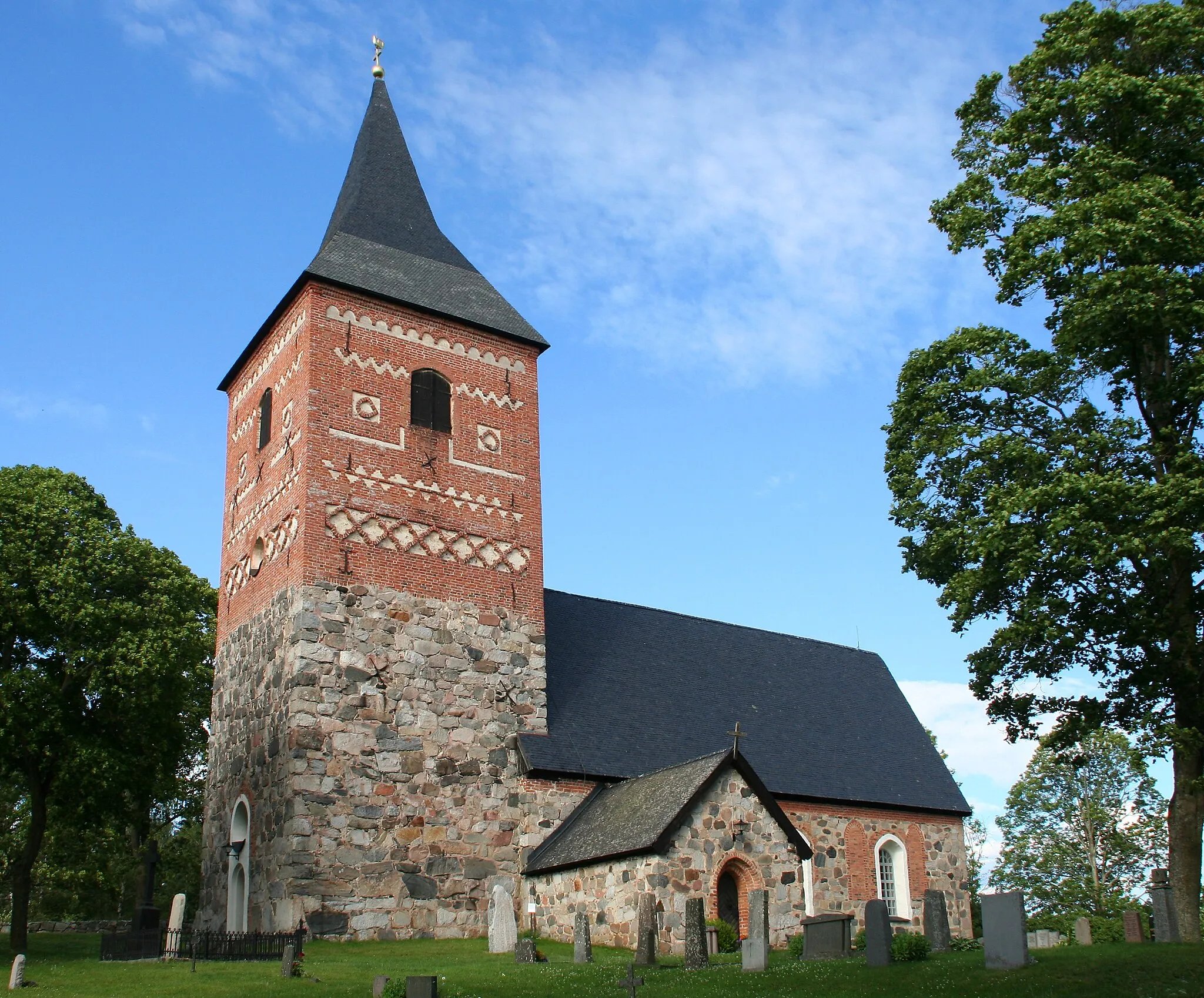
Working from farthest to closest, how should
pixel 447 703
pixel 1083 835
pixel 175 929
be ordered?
1. pixel 1083 835
2. pixel 447 703
3. pixel 175 929

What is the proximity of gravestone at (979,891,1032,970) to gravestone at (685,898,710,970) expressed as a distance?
4.10 meters

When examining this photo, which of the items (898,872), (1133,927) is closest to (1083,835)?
(898,872)

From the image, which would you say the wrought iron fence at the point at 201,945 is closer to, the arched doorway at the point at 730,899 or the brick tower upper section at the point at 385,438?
the brick tower upper section at the point at 385,438

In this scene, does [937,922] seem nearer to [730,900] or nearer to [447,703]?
[730,900]

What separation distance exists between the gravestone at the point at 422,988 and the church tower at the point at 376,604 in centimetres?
729

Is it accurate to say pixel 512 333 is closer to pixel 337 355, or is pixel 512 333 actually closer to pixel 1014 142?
pixel 337 355

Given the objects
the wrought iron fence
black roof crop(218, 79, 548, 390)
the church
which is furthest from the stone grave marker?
black roof crop(218, 79, 548, 390)

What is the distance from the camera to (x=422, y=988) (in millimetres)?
12734

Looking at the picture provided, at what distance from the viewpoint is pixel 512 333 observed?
26.0m

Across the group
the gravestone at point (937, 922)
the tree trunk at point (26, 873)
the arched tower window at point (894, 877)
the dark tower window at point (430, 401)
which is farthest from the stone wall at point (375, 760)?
the arched tower window at point (894, 877)

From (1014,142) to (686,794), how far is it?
11.8m

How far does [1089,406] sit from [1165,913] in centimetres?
729

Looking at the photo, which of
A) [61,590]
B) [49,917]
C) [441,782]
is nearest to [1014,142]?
[441,782]

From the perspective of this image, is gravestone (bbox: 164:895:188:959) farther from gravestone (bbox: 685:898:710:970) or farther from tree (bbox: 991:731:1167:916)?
tree (bbox: 991:731:1167:916)
